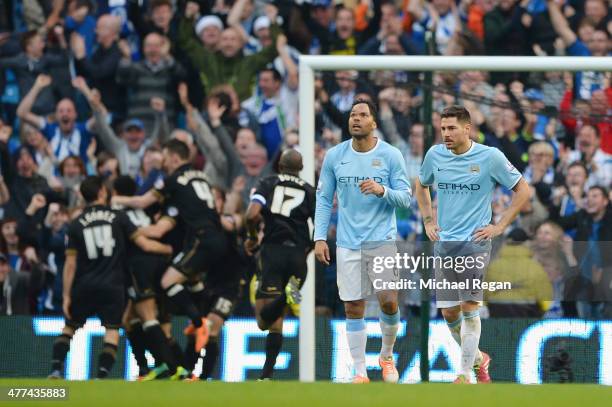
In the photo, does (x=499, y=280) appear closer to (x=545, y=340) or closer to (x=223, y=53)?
(x=545, y=340)

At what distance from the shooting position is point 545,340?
35.0ft

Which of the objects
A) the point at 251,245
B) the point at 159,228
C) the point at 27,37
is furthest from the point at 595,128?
the point at 27,37

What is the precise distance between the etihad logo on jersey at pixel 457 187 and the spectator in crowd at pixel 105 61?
17.4 ft

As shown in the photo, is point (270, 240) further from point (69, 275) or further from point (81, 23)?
point (81, 23)

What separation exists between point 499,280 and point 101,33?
585cm

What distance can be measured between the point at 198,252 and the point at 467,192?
2.97 metres

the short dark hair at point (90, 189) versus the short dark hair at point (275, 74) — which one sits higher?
the short dark hair at point (275, 74)

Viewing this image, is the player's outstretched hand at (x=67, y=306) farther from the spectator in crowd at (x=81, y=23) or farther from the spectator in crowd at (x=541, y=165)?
the spectator in crowd at (x=81, y=23)

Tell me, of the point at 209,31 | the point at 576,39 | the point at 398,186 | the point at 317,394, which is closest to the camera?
the point at 317,394

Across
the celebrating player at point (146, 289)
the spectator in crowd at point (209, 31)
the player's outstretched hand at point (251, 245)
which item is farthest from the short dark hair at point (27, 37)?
the player's outstretched hand at point (251, 245)

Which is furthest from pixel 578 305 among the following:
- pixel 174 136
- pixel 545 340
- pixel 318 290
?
pixel 174 136

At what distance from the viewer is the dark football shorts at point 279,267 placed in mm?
11023

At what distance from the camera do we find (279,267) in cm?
1105

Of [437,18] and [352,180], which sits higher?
[437,18]
